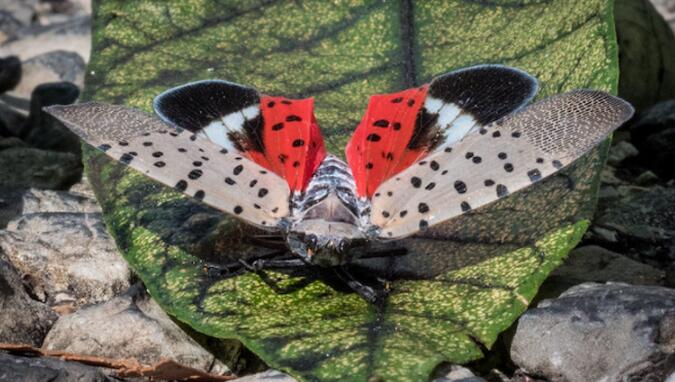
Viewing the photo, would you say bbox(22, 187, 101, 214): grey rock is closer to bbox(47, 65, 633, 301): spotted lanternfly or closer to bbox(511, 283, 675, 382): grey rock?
bbox(47, 65, 633, 301): spotted lanternfly

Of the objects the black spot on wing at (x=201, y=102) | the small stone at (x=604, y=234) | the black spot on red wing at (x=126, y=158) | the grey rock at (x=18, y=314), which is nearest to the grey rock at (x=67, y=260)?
the grey rock at (x=18, y=314)

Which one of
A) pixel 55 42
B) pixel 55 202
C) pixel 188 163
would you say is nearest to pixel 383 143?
pixel 188 163

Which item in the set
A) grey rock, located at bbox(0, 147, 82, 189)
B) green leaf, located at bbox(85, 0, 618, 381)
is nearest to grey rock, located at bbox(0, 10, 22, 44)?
grey rock, located at bbox(0, 147, 82, 189)

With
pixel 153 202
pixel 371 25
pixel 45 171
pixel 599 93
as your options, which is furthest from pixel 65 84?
pixel 599 93

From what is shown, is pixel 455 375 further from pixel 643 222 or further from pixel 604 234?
pixel 643 222

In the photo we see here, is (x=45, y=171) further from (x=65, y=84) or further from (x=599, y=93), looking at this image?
(x=599, y=93)
